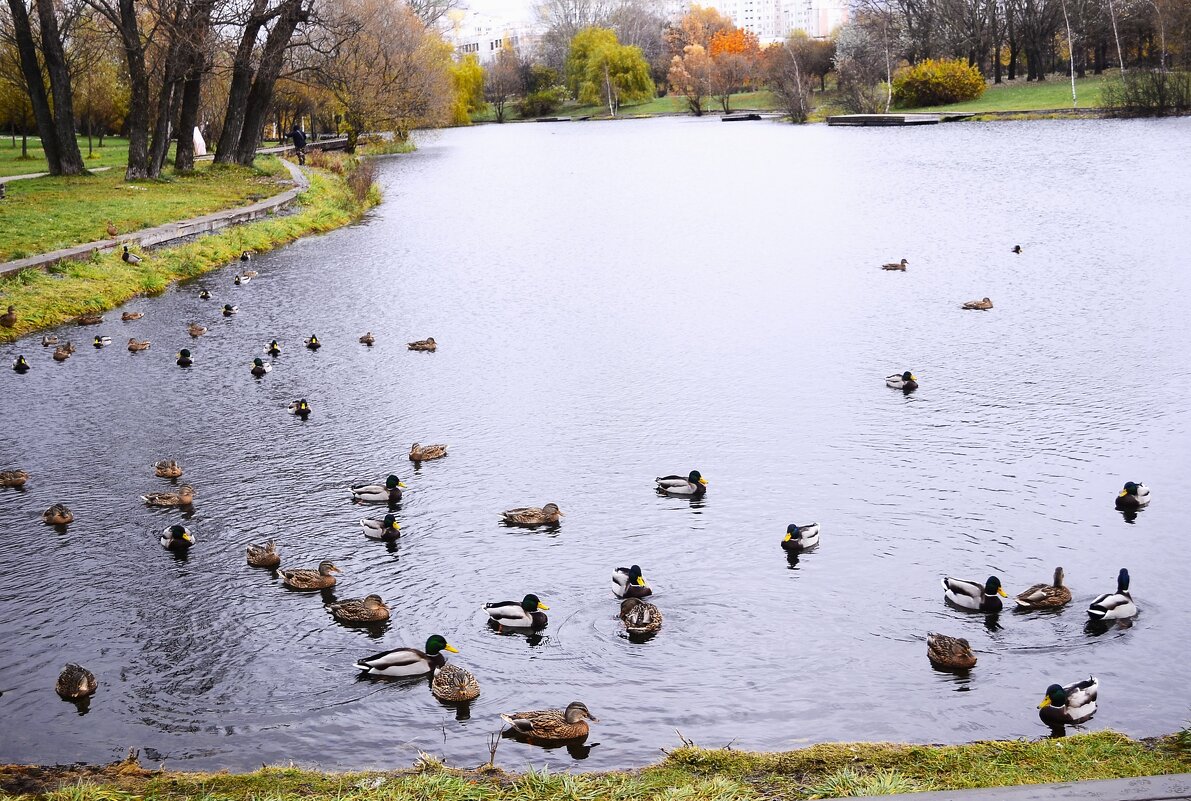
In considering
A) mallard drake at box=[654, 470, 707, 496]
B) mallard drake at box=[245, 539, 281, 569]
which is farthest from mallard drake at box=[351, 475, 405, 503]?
mallard drake at box=[654, 470, 707, 496]

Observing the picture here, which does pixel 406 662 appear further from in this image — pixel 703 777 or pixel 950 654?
pixel 950 654

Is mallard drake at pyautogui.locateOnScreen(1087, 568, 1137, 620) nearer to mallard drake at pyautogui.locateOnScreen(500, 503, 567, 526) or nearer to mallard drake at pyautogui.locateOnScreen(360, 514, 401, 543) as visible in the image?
mallard drake at pyautogui.locateOnScreen(500, 503, 567, 526)

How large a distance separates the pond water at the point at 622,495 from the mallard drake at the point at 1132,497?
23 centimetres

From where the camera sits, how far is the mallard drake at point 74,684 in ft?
34.3

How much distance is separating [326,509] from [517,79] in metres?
162

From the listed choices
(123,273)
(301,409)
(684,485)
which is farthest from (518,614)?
(123,273)

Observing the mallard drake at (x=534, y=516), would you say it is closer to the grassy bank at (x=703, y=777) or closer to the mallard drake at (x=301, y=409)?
the grassy bank at (x=703, y=777)

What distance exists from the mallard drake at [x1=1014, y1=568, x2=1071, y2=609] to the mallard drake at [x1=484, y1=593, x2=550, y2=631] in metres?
4.92

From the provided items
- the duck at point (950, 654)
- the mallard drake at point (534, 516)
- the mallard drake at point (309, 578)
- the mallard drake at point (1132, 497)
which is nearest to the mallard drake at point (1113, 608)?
the duck at point (950, 654)

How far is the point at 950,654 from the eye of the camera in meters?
10.8

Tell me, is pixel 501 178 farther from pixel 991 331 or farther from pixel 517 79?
pixel 517 79

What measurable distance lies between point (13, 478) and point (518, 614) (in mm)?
8507

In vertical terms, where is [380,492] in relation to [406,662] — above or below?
above

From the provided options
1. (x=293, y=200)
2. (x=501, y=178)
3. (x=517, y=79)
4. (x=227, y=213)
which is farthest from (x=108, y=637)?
(x=517, y=79)
